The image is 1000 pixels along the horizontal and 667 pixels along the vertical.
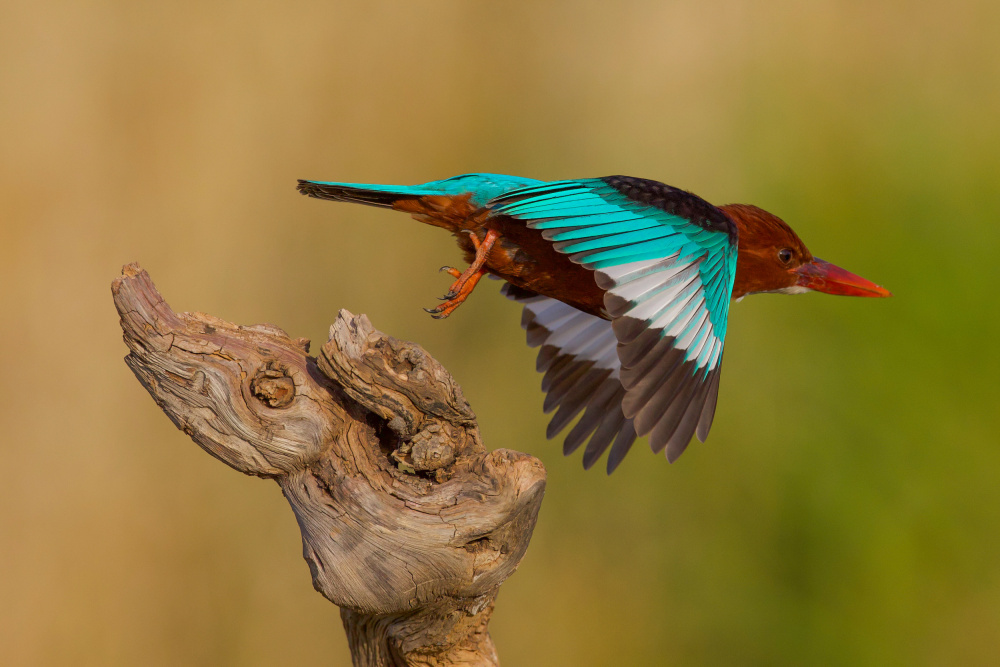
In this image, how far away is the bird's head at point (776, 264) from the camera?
208cm

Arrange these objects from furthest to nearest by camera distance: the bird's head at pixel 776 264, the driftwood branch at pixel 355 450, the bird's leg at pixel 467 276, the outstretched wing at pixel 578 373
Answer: the outstretched wing at pixel 578 373 → the bird's head at pixel 776 264 → the bird's leg at pixel 467 276 → the driftwood branch at pixel 355 450

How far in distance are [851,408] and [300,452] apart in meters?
1.92

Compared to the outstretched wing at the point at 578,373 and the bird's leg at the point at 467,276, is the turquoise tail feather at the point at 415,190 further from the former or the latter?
the outstretched wing at the point at 578,373

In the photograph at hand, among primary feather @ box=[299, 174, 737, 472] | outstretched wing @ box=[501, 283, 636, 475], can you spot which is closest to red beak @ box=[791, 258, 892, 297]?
primary feather @ box=[299, 174, 737, 472]

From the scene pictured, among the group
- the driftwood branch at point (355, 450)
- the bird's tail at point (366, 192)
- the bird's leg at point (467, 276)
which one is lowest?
the driftwood branch at point (355, 450)

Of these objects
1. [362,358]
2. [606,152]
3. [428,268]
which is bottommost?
[362,358]

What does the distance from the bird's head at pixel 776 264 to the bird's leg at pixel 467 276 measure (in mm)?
600

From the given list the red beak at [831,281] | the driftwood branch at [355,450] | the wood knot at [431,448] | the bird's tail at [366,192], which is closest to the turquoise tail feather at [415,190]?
the bird's tail at [366,192]

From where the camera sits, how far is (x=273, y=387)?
5.36 feet

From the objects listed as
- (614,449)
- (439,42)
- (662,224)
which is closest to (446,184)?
(662,224)

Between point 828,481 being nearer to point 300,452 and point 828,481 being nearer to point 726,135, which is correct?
point 726,135

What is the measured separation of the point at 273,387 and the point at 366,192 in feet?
1.55

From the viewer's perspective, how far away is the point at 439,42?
115 inches

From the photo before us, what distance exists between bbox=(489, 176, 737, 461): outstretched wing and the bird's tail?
0.18 meters
